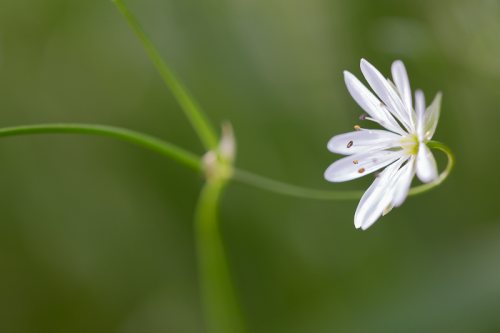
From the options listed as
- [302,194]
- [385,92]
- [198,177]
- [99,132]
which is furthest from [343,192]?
[198,177]

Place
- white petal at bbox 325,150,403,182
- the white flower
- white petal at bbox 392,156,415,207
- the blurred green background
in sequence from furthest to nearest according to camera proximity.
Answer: the blurred green background, white petal at bbox 325,150,403,182, the white flower, white petal at bbox 392,156,415,207

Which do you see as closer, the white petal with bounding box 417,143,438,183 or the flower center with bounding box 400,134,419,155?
the white petal with bounding box 417,143,438,183

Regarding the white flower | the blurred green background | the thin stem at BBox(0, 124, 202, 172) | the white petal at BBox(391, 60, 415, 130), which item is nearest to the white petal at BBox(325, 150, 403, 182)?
the white flower

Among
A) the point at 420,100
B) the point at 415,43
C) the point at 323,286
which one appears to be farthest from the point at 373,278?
the point at 420,100

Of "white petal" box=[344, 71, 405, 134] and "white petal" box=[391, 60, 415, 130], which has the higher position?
"white petal" box=[344, 71, 405, 134]

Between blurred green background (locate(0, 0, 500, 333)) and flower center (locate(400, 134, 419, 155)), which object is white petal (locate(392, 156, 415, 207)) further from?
blurred green background (locate(0, 0, 500, 333))

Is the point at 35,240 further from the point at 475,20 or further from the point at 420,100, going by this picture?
the point at 420,100

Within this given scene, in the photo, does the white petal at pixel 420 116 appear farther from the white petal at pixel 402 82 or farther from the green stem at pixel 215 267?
the green stem at pixel 215 267

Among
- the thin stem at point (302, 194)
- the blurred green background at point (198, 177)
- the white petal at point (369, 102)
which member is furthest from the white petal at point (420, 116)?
the blurred green background at point (198, 177)
